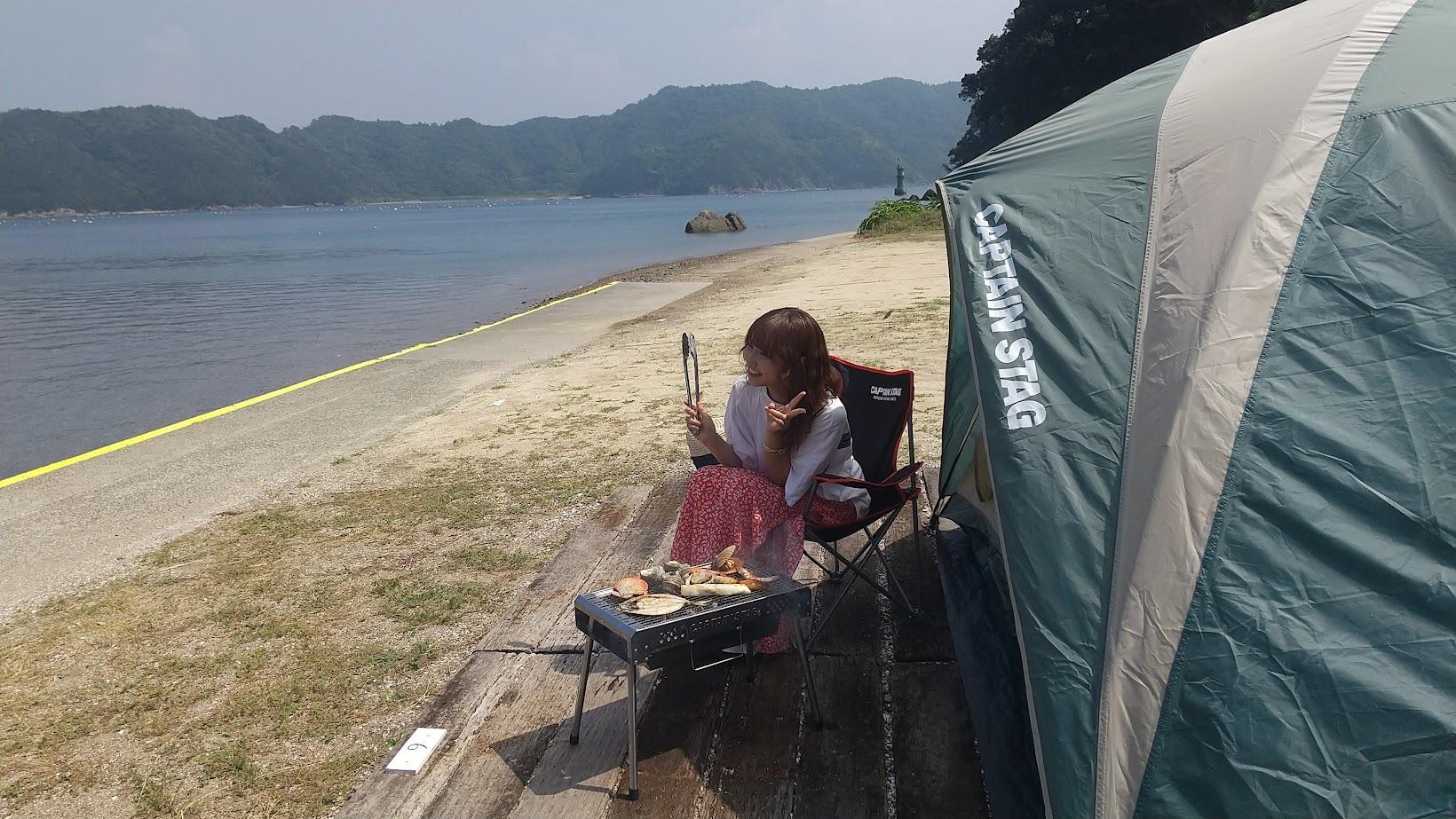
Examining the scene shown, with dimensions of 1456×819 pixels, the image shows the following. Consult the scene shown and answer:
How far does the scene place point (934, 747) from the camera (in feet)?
9.24

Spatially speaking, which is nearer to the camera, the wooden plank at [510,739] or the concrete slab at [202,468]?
the wooden plank at [510,739]

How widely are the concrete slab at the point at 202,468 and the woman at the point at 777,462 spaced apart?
3556 millimetres

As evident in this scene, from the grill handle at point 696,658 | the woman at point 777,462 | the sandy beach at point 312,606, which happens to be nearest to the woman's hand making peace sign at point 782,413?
the woman at point 777,462

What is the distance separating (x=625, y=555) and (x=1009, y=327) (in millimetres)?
1996

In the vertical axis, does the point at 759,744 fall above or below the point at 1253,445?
below

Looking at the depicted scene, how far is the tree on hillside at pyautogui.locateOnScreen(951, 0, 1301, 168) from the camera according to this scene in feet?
121

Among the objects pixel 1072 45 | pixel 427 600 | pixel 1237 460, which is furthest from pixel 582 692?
pixel 1072 45

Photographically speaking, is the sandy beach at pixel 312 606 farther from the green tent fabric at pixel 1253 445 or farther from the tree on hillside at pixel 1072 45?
the tree on hillside at pixel 1072 45

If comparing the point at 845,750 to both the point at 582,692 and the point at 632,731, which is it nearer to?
the point at 632,731

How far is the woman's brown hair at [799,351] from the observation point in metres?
3.18

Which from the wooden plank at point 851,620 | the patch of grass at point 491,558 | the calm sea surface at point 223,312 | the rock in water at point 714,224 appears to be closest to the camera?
the wooden plank at point 851,620

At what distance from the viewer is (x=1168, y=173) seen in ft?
9.04

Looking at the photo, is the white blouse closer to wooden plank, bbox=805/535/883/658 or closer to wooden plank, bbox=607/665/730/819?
wooden plank, bbox=805/535/883/658

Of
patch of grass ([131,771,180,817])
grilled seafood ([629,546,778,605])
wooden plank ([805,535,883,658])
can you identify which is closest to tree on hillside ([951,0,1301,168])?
wooden plank ([805,535,883,658])
